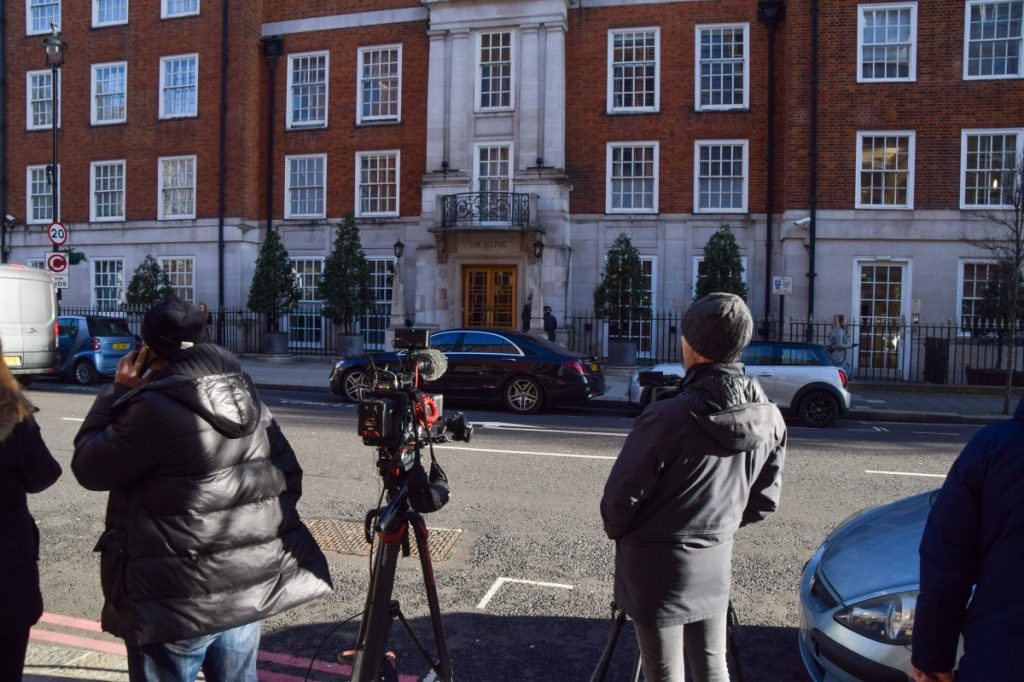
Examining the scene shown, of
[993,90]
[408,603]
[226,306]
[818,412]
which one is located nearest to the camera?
[408,603]

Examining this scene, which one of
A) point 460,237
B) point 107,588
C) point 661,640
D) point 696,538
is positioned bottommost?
point 661,640

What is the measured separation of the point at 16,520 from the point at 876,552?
354 centimetres

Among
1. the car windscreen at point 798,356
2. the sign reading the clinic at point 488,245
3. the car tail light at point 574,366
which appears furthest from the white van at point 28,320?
the car windscreen at point 798,356

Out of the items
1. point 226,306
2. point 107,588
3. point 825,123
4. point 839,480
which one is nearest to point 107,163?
point 226,306

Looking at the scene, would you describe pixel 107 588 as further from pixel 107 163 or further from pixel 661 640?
pixel 107 163

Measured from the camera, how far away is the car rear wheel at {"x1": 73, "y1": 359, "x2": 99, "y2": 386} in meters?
17.8

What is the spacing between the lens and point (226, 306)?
85.6 ft

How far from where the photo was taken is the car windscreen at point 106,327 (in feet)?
59.9

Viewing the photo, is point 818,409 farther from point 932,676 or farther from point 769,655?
point 932,676

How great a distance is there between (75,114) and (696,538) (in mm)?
31442

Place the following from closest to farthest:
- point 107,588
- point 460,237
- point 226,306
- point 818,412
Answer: point 107,588 < point 818,412 < point 460,237 < point 226,306

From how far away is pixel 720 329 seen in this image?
8.77ft

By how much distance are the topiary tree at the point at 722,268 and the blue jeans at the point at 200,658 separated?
18499 mm

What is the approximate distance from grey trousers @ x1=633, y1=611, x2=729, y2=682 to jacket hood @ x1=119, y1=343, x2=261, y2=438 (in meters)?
1.52
